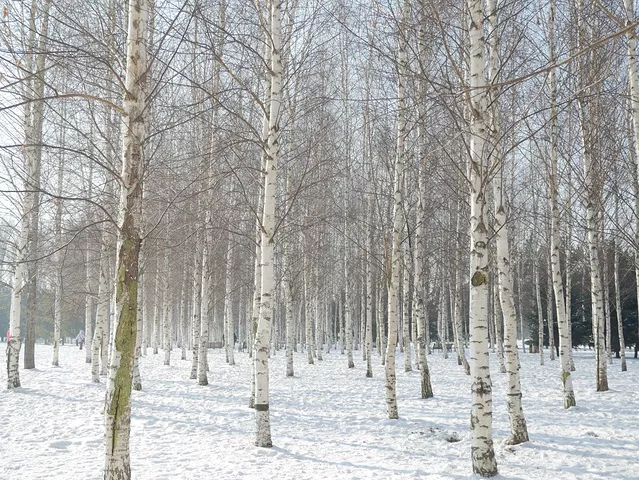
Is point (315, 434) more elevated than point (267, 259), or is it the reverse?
point (267, 259)

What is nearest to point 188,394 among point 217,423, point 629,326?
point 217,423

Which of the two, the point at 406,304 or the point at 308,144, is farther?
the point at 406,304

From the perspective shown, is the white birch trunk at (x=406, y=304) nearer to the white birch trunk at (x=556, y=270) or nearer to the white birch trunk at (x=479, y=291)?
the white birch trunk at (x=556, y=270)

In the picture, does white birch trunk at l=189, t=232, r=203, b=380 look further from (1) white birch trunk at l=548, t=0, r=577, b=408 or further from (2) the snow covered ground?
(1) white birch trunk at l=548, t=0, r=577, b=408

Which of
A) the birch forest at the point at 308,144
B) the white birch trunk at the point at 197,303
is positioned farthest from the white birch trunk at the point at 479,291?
the white birch trunk at the point at 197,303

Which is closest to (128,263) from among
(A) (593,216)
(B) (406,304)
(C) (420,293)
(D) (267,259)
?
(D) (267,259)

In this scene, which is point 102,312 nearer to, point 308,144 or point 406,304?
point 308,144

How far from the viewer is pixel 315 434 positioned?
7566 millimetres

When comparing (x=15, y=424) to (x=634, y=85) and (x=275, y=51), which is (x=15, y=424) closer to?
(x=275, y=51)

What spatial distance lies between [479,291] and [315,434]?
12.8ft

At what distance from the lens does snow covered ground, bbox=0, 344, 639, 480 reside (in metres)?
5.60

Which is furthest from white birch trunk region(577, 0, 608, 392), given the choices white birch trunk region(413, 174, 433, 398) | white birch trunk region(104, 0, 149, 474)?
white birch trunk region(104, 0, 149, 474)

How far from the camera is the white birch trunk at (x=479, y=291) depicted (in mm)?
5098

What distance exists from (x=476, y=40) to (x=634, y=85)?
3.47 metres
